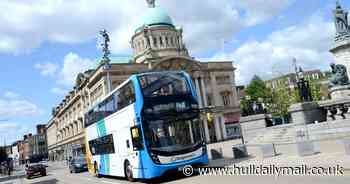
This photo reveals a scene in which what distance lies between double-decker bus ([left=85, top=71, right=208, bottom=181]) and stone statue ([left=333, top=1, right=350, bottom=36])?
1956 cm

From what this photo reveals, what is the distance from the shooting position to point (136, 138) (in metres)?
16.5

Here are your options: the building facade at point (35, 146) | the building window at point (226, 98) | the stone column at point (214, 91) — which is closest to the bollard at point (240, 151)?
the stone column at point (214, 91)

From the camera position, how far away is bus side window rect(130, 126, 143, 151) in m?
16.3

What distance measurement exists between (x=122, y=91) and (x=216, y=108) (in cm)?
6315

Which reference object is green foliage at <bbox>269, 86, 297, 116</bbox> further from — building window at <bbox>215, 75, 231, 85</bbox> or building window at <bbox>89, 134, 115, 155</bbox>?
building window at <bbox>89, 134, 115, 155</bbox>

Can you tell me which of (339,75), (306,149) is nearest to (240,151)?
(306,149)

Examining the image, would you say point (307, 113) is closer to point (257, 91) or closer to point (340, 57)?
point (340, 57)

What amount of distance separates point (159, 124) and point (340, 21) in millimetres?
22340

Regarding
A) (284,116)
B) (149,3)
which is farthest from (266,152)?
(149,3)

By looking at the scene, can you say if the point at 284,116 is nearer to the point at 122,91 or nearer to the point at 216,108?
the point at 216,108

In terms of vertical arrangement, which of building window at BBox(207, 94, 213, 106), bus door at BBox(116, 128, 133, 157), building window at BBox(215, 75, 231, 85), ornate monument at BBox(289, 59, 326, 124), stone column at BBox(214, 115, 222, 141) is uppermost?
building window at BBox(215, 75, 231, 85)

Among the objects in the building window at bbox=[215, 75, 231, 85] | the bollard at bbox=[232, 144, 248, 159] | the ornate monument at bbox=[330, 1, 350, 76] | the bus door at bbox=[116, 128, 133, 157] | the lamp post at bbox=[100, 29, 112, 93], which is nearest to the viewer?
the bus door at bbox=[116, 128, 133, 157]

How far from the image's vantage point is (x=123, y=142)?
18469 millimetres

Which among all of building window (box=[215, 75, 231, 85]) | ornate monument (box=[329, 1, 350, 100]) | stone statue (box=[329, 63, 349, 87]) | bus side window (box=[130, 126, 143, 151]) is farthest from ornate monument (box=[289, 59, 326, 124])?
building window (box=[215, 75, 231, 85])
